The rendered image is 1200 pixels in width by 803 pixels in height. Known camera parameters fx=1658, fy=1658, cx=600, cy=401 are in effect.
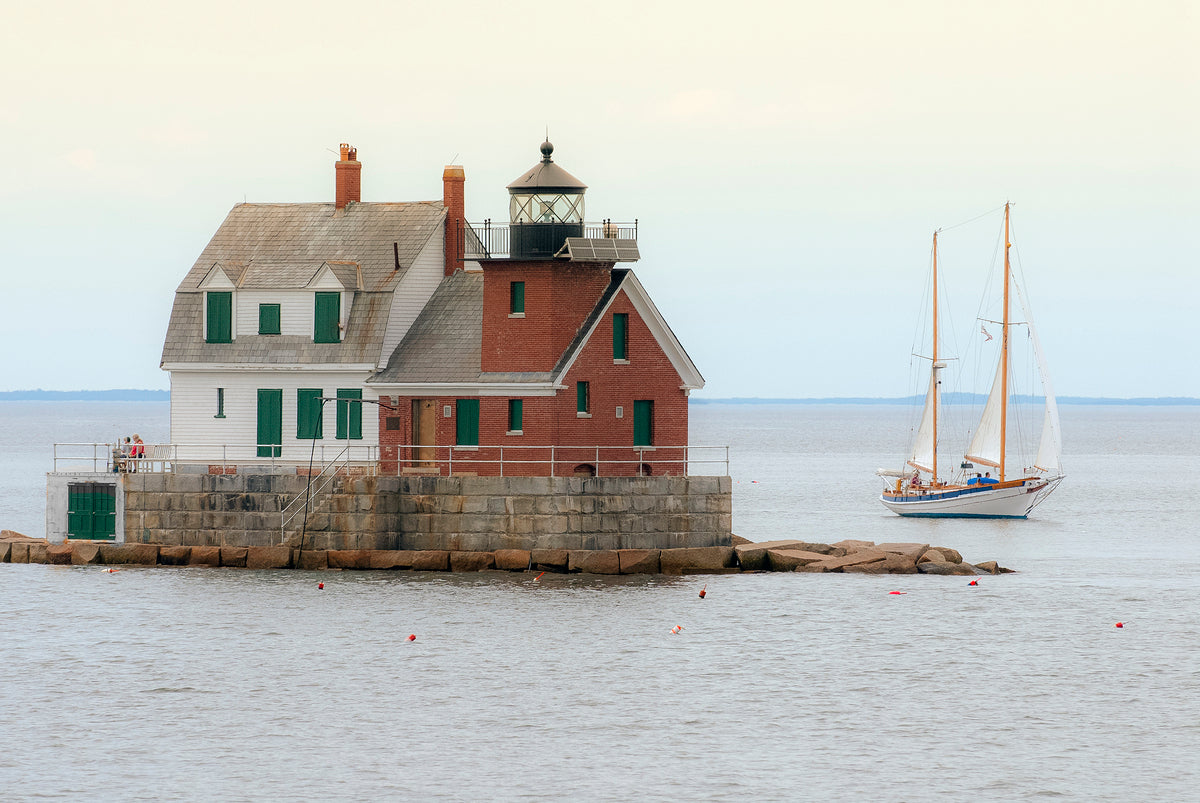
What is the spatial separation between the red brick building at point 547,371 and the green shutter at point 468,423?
0.04 m

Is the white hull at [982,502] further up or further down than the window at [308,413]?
further down

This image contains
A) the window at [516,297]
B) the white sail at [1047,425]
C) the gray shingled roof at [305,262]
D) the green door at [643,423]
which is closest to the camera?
the window at [516,297]

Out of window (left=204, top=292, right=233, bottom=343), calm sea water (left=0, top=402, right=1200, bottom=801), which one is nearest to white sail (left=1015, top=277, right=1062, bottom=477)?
calm sea water (left=0, top=402, right=1200, bottom=801)

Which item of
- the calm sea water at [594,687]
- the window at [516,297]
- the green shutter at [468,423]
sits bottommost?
the calm sea water at [594,687]

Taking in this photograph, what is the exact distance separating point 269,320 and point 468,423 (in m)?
7.27

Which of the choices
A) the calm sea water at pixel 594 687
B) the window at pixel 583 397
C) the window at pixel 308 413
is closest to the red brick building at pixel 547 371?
the window at pixel 583 397

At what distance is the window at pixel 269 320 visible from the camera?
4741 centimetres

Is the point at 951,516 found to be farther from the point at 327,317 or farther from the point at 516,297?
the point at 327,317

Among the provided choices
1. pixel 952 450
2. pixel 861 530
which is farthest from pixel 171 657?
pixel 952 450

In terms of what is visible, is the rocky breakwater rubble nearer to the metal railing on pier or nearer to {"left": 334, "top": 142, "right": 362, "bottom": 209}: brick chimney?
the metal railing on pier

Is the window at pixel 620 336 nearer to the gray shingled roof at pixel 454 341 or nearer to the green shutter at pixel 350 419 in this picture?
the gray shingled roof at pixel 454 341

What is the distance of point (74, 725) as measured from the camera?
31391mm

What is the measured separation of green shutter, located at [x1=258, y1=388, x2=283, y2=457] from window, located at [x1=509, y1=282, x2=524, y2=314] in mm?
7267

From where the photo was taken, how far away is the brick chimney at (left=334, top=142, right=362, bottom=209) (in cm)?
Result: 5072
